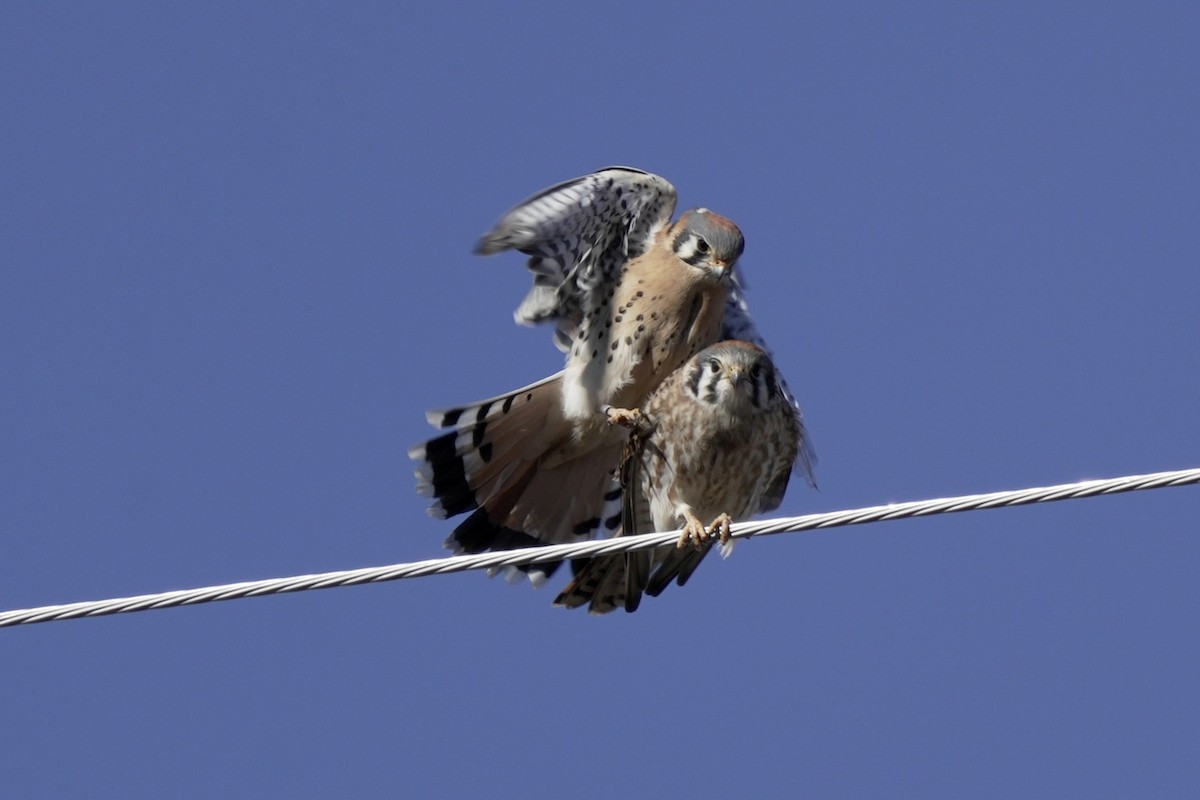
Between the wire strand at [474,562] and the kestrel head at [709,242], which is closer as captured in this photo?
the wire strand at [474,562]

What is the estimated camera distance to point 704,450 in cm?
703

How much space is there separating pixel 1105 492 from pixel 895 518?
519 mm

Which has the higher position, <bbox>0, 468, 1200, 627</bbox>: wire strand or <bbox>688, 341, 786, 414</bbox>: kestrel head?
<bbox>688, 341, 786, 414</bbox>: kestrel head

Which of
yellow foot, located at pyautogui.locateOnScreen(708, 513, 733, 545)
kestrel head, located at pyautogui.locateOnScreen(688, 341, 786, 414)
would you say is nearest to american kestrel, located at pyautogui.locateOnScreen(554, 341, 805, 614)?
kestrel head, located at pyautogui.locateOnScreen(688, 341, 786, 414)

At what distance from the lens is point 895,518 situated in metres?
4.90

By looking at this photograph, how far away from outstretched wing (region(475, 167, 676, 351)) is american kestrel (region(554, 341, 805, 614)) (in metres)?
0.60

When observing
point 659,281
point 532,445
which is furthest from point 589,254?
point 532,445

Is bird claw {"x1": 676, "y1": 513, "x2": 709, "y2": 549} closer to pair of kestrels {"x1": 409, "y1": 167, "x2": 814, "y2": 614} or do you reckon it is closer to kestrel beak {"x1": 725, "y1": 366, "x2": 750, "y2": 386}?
pair of kestrels {"x1": 409, "y1": 167, "x2": 814, "y2": 614}

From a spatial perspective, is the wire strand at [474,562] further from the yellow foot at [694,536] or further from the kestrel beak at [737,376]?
the kestrel beak at [737,376]

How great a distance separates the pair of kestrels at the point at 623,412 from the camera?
23.3 ft

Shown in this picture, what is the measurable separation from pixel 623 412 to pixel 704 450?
428mm

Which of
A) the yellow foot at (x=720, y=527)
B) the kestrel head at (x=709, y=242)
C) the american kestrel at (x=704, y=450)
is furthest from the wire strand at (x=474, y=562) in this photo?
the kestrel head at (x=709, y=242)

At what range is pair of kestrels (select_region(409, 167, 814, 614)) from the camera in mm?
7109

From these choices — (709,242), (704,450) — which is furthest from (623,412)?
(709,242)
